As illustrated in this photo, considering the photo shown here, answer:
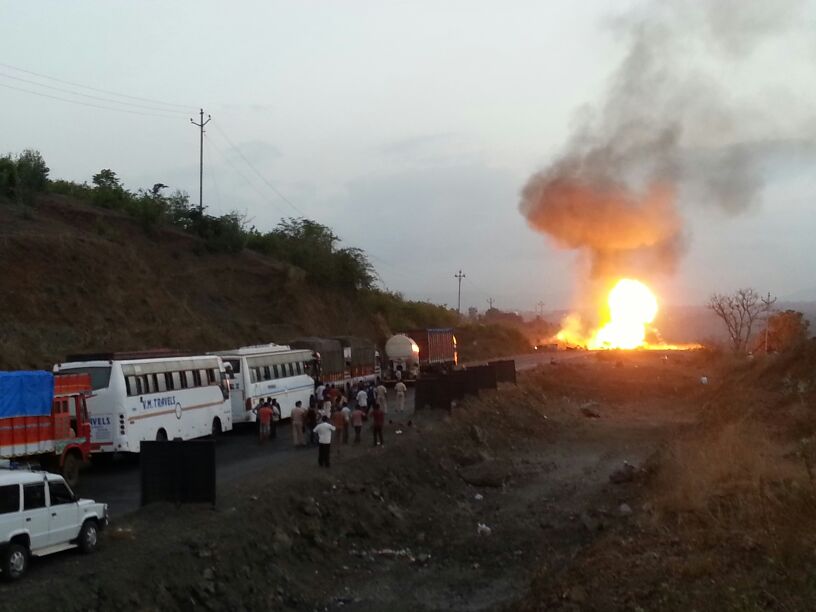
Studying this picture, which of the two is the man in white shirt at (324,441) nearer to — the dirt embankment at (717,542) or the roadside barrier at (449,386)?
the dirt embankment at (717,542)

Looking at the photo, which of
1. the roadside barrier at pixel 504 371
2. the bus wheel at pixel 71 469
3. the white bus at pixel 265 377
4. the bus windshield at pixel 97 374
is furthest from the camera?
the roadside barrier at pixel 504 371

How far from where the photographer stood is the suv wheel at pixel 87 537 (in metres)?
15.3

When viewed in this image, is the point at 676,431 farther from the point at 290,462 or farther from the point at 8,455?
the point at 8,455

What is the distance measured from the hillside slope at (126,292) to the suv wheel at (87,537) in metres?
19.7

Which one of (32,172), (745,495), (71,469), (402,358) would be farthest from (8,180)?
(745,495)

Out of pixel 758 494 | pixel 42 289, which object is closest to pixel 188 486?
pixel 758 494

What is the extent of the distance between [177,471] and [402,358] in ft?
121

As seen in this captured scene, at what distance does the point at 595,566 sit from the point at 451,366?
47977 millimetres

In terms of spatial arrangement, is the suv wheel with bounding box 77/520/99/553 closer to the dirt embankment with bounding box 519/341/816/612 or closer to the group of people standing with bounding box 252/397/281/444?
the dirt embankment with bounding box 519/341/816/612

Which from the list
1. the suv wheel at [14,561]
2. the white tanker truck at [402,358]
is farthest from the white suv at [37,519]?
the white tanker truck at [402,358]

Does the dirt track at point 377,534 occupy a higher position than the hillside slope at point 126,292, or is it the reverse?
the hillside slope at point 126,292

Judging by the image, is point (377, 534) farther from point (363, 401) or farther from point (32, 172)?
point (32, 172)

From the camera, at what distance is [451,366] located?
63.1 meters

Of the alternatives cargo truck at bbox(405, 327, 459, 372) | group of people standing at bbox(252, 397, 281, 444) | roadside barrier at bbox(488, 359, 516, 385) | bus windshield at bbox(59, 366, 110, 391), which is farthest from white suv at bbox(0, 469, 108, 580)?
cargo truck at bbox(405, 327, 459, 372)
